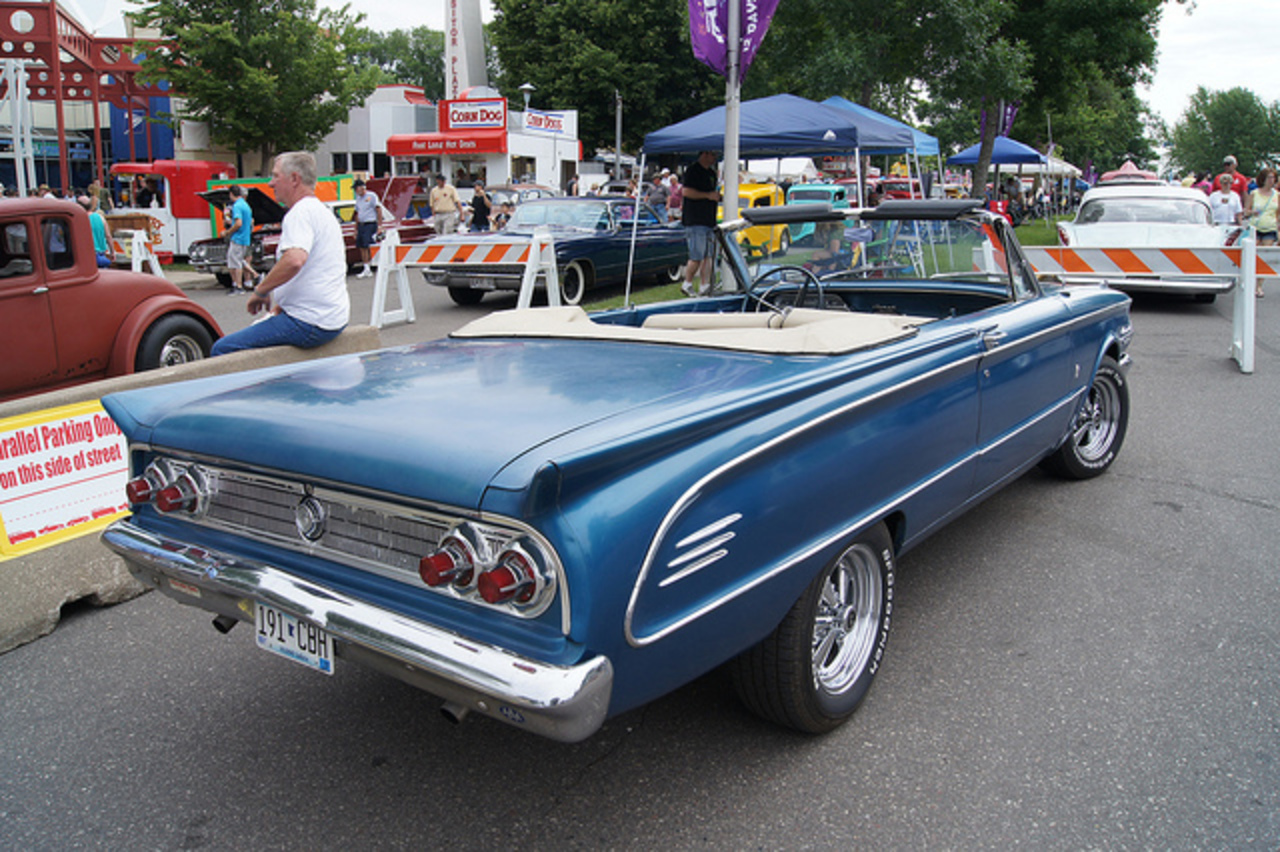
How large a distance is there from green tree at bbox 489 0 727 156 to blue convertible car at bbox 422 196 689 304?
100 feet

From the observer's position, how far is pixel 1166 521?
4695 millimetres

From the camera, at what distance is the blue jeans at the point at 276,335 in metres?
5.39

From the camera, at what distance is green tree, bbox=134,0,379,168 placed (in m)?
27.8

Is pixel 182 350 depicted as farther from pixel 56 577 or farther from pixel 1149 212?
pixel 1149 212

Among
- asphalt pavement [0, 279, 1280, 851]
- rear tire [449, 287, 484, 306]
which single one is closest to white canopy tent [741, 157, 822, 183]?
rear tire [449, 287, 484, 306]

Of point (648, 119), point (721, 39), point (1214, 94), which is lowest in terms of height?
point (721, 39)

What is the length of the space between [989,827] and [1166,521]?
9.42 feet

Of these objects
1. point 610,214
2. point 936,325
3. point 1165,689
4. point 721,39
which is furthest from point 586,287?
point 1165,689

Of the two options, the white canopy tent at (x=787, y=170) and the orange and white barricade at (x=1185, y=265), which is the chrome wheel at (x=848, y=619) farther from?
the white canopy tent at (x=787, y=170)

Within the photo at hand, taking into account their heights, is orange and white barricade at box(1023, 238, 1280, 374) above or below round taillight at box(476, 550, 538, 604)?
above

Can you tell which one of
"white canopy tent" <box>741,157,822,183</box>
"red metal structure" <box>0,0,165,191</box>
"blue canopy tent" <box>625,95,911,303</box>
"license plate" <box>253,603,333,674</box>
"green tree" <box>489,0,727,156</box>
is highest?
"green tree" <box>489,0,727,156</box>

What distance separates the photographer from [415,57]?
9750cm

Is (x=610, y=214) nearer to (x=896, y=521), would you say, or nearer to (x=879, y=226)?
(x=879, y=226)

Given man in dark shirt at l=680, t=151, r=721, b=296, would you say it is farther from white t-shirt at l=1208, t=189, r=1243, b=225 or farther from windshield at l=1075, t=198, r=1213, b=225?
white t-shirt at l=1208, t=189, r=1243, b=225
